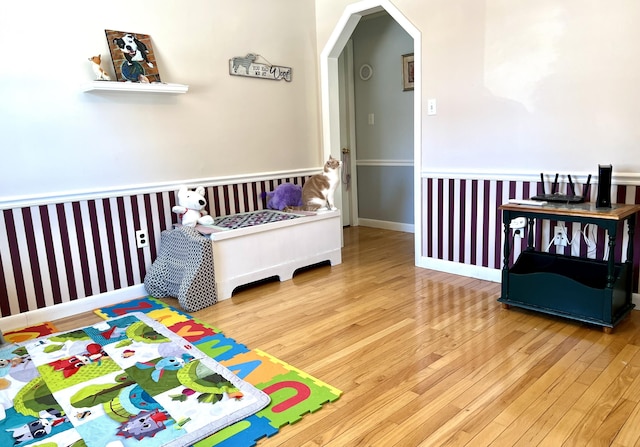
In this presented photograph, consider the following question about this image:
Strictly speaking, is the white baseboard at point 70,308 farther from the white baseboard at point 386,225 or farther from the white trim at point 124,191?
the white baseboard at point 386,225

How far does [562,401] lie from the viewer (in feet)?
→ 5.77

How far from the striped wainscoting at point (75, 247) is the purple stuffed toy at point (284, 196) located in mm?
815

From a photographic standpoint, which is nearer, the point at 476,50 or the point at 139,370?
the point at 139,370

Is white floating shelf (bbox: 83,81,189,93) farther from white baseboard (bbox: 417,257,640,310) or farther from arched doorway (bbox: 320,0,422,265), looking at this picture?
white baseboard (bbox: 417,257,640,310)

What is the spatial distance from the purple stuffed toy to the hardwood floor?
28.9 inches

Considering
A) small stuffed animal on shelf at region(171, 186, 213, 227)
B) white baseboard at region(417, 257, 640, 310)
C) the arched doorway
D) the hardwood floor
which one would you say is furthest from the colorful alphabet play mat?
the arched doorway

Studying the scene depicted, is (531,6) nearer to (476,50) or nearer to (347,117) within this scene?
(476,50)

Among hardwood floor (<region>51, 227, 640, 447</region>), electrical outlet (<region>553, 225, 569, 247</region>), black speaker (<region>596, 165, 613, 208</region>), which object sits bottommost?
hardwood floor (<region>51, 227, 640, 447</region>)

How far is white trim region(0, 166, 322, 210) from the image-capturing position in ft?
8.64

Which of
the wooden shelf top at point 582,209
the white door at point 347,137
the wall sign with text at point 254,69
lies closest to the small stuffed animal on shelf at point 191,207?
the wall sign with text at point 254,69

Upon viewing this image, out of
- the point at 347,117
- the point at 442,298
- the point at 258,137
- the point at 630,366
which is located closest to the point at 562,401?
the point at 630,366

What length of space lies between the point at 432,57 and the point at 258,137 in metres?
1.46

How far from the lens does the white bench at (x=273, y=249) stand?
119 inches

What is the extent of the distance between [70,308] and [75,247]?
14.9 inches
